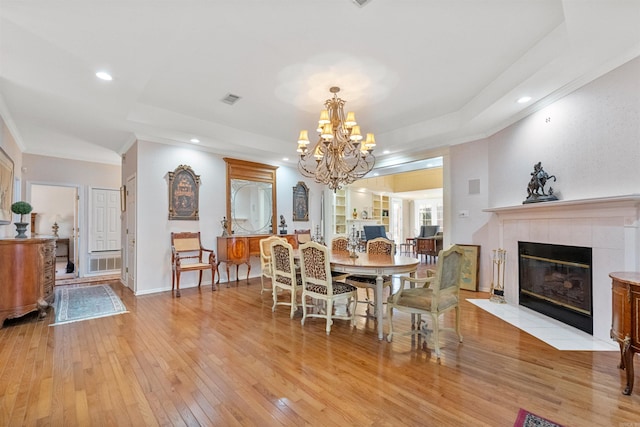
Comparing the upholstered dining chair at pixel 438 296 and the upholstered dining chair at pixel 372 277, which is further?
the upholstered dining chair at pixel 372 277

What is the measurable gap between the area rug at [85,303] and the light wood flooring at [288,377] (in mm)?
328

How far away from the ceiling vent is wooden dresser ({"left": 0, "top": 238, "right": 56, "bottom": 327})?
2.95 metres

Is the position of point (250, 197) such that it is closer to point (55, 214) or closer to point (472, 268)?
point (472, 268)

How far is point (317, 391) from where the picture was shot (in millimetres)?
2037

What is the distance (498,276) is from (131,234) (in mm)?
6184

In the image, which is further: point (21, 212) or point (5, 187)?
point (5, 187)

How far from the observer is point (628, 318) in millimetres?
2002

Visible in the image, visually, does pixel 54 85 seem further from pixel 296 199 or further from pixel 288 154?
pixel 296 199

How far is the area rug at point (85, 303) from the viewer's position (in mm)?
3727

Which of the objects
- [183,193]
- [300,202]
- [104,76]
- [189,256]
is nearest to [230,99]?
[104,76]

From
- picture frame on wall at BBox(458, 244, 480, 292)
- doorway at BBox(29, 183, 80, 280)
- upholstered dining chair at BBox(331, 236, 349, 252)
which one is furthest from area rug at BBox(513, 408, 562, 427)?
doorway at BBox(29, 183, 80, 280)

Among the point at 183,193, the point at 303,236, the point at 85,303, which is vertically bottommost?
the point at 85,303

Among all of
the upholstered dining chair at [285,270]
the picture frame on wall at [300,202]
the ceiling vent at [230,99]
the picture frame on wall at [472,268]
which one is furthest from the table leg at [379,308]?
the picture frame on wall at [300,202]

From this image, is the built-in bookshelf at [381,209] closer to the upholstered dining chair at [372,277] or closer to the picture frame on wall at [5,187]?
the upholstered dining chair at [372,277]
